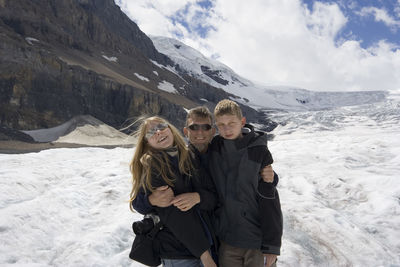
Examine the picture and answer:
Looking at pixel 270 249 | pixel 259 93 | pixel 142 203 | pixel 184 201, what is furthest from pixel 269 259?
pixel 259 93

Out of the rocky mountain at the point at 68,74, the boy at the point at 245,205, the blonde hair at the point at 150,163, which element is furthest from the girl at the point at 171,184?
the rocky mountain at the point at 68,74

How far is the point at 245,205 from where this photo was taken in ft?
6.77

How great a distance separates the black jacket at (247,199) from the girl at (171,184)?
19 cm

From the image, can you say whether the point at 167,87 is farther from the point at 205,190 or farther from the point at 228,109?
the point at 205,190

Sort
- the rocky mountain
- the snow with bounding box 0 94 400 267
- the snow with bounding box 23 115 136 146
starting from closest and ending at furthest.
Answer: the snow with bounding box 0 94 400 267 → the snow with bounding box 23 115 136 146 → the rocky mountain

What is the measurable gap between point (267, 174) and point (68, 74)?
3114cm

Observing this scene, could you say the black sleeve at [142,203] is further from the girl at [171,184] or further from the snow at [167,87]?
the snow at [167,87]

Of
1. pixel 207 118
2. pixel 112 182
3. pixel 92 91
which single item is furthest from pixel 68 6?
pixel 207 118

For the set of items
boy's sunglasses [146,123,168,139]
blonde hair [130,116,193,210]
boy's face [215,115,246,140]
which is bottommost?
blonde hair [130,116,193,210]

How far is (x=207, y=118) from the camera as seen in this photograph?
2.53 m

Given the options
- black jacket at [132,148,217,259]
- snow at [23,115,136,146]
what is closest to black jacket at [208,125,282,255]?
black jacket at [132,148,217,259]

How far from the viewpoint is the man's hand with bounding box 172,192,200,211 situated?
1.88 meters

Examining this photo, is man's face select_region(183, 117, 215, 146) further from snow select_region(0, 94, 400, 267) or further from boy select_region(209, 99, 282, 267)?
snow select_region(0, 94, 400, 267)

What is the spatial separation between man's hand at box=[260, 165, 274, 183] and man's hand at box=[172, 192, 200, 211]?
1.85 ft
